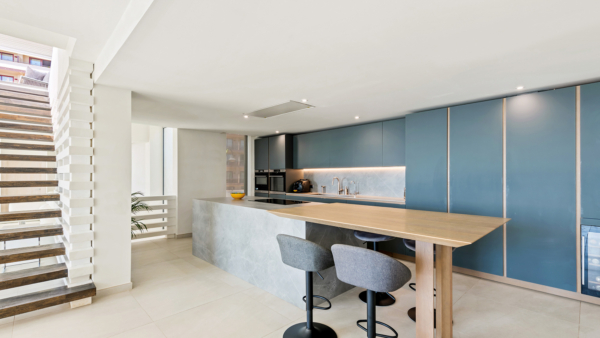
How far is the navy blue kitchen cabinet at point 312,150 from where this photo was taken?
5578mm

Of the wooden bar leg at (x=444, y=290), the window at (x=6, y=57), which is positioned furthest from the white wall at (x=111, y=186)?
the window at (x=6, y=57)

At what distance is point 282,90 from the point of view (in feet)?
10.1

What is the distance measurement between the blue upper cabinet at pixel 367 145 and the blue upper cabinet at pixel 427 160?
694mm

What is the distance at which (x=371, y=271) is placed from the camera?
167cm

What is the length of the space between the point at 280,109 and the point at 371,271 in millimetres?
2775

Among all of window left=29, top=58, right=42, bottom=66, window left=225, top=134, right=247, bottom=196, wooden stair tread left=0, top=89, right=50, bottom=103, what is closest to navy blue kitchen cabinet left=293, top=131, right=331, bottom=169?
window left=225, top=134, right=247, bottom=196

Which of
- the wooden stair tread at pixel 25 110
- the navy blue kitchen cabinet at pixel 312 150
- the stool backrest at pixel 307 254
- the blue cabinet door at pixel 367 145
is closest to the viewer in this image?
the stool backrest at pixel 307 254

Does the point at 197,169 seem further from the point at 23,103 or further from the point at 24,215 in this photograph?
the point at 24,215

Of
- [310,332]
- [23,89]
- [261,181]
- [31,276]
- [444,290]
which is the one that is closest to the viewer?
[444,290]

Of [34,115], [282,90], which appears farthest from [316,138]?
[34,115]

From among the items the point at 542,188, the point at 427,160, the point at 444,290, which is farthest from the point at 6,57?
the point at 542,188

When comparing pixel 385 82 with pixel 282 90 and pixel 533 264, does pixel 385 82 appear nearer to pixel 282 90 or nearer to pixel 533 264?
pixel 282 90

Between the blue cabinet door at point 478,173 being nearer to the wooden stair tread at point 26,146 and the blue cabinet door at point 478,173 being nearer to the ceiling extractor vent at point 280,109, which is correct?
the ceiling extractor vent at point 280,109

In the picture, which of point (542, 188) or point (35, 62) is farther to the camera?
point (35, 62)
